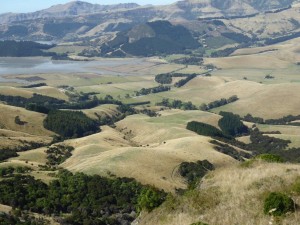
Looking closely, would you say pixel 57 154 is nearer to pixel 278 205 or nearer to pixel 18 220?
pixel 18 220

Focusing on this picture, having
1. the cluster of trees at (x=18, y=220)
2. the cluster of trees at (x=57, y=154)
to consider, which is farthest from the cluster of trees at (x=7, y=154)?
the cluster of trees at (x=18, y=220)

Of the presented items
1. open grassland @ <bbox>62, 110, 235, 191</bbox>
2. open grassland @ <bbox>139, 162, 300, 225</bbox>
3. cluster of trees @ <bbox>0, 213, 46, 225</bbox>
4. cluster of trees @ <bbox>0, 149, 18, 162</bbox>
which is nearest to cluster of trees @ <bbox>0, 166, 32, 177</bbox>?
open grassland @ <bbox>62, 110, 235, 191</bbox>

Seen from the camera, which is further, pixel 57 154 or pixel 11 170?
pixel 57 154

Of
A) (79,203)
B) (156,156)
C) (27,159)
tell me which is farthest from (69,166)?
(79,203)

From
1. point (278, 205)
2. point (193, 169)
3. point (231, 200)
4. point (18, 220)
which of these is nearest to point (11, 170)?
point (18, 220)

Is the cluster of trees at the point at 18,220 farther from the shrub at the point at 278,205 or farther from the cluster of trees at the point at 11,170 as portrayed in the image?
the shrub at the point at 278,205
